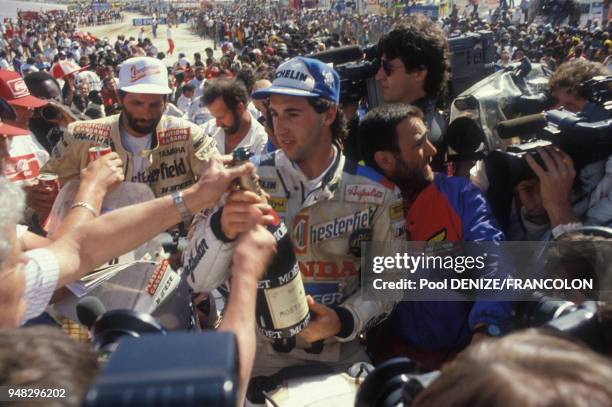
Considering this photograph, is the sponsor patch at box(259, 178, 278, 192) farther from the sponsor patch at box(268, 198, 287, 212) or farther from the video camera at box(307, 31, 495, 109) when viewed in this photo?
the video camera at box(307, 31, 495, 109)

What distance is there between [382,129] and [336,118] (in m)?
0.22

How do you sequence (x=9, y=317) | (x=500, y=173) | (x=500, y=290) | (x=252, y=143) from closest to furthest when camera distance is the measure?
1. (x=9, y=317)
2. (x=500, y=290)
3. (x=500, y=173)
4. (x=252, y=143)

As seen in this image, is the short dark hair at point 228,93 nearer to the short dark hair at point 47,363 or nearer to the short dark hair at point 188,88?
the short dark hair at point 47,363

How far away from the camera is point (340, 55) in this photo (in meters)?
3.31

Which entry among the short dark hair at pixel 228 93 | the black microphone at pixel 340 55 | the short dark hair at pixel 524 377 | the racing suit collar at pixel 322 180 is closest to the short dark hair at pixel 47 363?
the short dark hair at pixel 524 377

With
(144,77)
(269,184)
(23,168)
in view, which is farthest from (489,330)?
(23,168)

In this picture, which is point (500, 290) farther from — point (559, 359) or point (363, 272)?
point (559, 359)

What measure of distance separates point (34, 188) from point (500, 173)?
2239mm

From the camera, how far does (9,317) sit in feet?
4.44

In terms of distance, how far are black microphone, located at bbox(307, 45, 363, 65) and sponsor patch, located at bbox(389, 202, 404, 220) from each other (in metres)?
1.45

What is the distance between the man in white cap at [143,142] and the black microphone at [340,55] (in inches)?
36.1

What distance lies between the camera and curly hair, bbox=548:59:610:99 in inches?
114

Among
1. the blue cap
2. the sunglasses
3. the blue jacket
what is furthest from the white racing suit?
the sunglasses

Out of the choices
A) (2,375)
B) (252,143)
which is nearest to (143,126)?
(252,143)
